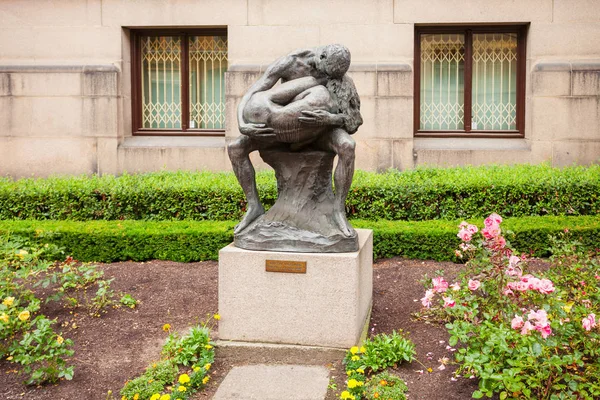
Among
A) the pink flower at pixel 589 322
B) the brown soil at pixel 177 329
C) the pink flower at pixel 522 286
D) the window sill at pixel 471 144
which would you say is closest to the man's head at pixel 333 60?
the pink flower at pixel 522 286

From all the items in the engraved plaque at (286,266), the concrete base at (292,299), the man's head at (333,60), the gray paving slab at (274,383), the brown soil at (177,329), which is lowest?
the gray paving slab at (274,383)

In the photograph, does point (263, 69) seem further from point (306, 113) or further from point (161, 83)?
point (306, 113)

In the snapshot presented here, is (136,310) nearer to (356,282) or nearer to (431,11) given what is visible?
(356,282)

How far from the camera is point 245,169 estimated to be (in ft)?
21.2

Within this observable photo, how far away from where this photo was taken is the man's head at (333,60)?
6047 millimetres

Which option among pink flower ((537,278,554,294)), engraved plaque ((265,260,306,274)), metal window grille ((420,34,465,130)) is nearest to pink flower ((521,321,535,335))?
pink flower ((537,278,554,294))

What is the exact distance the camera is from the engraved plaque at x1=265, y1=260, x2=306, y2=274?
595 centimetres

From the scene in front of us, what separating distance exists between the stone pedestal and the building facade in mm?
6990

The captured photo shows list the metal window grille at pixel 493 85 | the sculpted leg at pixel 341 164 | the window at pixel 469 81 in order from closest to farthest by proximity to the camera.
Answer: the sculpted leg at pixel 341 164
the window at pixel 469 81
the metal window grille at pixel 493 85

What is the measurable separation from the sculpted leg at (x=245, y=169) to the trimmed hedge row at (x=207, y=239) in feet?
7.88

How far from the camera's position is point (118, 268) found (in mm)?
8625

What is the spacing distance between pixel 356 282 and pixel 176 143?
9048 millimetres

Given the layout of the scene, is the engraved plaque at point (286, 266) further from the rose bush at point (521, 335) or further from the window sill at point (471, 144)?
the window sill at point (471, 144)


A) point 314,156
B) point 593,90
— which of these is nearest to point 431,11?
point 593,90
